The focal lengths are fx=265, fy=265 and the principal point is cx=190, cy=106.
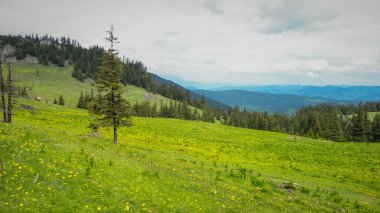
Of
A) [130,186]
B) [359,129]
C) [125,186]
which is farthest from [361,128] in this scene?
[125,186]

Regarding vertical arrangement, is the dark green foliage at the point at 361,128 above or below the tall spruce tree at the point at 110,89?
below

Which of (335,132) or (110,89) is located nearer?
(110,89)

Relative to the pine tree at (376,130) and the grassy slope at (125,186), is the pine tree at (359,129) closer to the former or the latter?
the pine tree at (376,130)

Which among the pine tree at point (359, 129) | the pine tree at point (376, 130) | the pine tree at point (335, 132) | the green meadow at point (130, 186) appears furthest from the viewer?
the pine tree at point (335, 132)

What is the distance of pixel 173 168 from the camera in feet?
74.1

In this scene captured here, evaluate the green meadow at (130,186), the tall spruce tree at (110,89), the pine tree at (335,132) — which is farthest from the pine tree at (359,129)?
the tall spruce tree at (110,89)

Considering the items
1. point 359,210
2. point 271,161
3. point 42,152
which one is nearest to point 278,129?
point 271,161

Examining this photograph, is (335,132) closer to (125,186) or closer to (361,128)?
(361,128)

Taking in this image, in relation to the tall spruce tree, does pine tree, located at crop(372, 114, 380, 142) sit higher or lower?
lower

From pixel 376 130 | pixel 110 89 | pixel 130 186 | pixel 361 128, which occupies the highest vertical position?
pixel 110 89

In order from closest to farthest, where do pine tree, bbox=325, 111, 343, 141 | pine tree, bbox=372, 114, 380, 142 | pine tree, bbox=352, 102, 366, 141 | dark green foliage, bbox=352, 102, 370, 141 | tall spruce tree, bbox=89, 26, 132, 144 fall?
tall spruce tree, bbox=89, 26, 132, 144 → dark green foliage, bbox=352, 102, 370, 141 → pine tree, bbox=352, 102, 366, 141 → pine tree, bbox=372, 114, 380, 142 → pine tree, bbox=325, 111, 343, 141

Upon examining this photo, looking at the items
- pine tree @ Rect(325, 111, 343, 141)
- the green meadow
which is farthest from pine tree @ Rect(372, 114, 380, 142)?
the green meadow

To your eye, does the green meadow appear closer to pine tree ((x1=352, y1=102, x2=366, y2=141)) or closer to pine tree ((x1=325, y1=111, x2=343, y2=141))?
pine tree ((x1=325, y1=111, x2=343, y2=141))

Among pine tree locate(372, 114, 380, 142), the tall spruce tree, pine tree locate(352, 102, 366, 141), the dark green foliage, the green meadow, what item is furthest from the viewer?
pine tree locate(372, 114, 380, 142)
